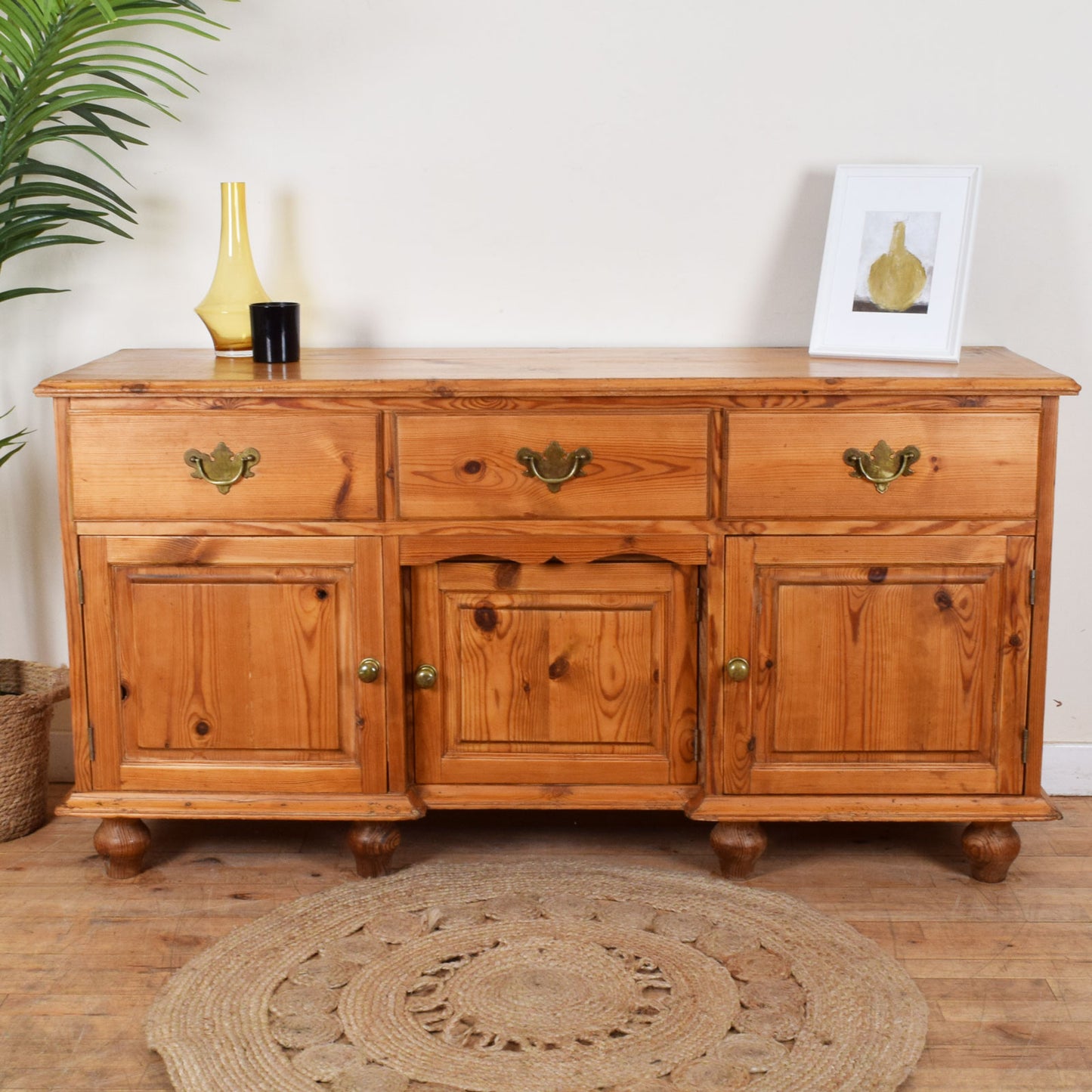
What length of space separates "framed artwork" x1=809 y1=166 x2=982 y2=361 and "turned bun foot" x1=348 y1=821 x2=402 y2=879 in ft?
3.75

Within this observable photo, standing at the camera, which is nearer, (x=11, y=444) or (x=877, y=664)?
(x=877, y=664)

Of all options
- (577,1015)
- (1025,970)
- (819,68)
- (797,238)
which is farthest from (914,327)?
(577,1015)

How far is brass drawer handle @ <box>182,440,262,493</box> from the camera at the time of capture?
211cm

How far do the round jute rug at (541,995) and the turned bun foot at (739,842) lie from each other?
0.16 ft

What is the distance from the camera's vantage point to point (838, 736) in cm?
220

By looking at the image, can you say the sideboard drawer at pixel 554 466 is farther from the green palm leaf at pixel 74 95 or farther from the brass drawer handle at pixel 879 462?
the green palm leaf at pixel 74 95

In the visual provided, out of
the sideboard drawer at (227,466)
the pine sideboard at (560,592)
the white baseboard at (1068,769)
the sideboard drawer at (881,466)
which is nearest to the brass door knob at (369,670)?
the pine sideboard at (560,592)

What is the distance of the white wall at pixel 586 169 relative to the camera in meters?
2.44

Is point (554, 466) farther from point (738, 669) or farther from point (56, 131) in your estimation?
point (56, 131)

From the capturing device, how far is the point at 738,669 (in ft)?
7.11

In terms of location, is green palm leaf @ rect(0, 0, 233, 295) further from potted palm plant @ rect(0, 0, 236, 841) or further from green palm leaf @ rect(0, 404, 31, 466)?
green palm leaf @ rect(0, 404, 31, 466)

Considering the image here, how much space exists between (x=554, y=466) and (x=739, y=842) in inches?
28.3

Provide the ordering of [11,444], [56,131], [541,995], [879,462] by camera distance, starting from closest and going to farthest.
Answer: [541,995], [879,462], [56,131], [11,444]

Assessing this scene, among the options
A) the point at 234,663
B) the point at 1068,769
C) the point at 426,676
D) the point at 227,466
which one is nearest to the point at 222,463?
the point at 227,466
